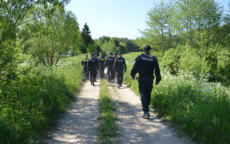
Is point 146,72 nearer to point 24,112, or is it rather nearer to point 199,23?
point 24,112

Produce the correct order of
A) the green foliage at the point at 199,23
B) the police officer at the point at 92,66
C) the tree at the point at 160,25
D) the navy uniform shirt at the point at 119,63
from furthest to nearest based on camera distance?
the tree at the point at 160,25 < the green foliage at the point at 199,23 < the police officer at the point at 92,66 < the navy uniform shirt at the point at 119,63

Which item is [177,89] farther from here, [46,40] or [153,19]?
[153,19]

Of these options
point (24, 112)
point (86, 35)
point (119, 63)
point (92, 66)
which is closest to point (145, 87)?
point (24, 112)

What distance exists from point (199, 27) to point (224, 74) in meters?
6.61

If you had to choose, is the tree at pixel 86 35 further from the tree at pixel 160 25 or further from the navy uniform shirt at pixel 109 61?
the navy uniform shirt at pixel 109 61

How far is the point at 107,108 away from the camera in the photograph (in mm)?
5578

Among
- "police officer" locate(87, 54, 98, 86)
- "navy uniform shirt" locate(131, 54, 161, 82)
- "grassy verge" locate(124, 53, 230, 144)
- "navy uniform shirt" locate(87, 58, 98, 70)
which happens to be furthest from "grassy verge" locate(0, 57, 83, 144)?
"navy uniform shirt" locate(87, 58, 98, 70)

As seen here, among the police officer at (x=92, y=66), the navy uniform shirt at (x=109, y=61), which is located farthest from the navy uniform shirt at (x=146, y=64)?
the navy uniform shirt at (x=109, y=61)

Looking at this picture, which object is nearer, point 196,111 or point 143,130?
point 196,111

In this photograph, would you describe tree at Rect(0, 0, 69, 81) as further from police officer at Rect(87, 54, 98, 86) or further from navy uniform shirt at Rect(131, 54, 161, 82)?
police officer at Rect(87, 54, 98, 86)

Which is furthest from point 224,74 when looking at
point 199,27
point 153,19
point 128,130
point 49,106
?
point 49,106

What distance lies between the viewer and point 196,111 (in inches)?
158

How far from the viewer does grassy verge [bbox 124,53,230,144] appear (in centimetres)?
327

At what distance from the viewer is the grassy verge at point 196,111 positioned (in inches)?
129
